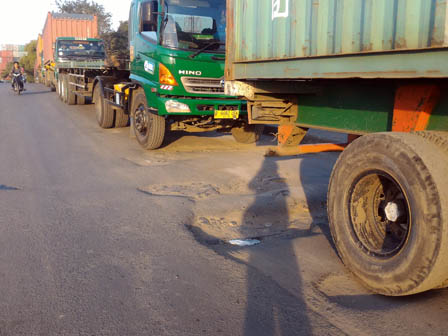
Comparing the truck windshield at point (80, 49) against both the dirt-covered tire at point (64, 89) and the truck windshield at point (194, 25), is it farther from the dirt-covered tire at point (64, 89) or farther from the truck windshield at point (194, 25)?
the truck windshield at point (194, 25)

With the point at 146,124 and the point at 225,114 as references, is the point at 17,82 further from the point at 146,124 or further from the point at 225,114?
the point at 225,114

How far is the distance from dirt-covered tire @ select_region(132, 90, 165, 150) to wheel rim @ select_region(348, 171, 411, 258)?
19.2 ft

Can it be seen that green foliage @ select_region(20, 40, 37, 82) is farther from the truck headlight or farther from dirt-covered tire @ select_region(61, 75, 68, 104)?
the truck headlight

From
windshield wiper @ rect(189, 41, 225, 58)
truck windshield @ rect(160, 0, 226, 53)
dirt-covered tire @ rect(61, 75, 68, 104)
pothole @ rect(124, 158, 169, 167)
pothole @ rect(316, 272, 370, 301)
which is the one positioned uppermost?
truck windshield @ rect(160, 0, 226, 53)

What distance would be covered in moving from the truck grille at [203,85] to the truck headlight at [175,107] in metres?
0.30

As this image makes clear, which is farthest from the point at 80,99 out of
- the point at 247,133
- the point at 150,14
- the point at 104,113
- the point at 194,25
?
the point at 194,25

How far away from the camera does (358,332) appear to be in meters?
2.76

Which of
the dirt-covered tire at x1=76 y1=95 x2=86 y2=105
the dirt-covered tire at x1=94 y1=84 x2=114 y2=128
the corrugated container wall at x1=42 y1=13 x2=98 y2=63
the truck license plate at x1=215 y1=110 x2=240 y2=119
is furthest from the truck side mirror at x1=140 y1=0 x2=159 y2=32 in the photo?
the corrugated container wall at x1=42 y1=13 x2=98 y2=63

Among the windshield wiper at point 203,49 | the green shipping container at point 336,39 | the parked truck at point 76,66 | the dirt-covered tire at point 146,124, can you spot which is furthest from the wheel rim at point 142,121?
the parked truck at point 76,66

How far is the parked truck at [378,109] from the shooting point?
2.84 m

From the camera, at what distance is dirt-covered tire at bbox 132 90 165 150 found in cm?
885

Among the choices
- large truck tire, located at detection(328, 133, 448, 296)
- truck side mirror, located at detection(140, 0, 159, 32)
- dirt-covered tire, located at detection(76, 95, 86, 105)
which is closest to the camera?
large truck tire, located at detection(328, 133, 448, 296)

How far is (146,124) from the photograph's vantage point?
9.09 m

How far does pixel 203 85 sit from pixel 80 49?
13.5 meters
